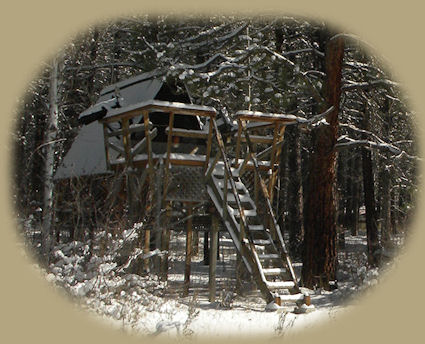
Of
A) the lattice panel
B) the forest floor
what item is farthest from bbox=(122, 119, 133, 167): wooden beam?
the forest floor

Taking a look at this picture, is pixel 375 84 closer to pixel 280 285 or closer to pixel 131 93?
pixel 280 285

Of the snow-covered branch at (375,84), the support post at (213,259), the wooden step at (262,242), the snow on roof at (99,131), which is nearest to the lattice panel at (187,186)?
the support post at (213,259)

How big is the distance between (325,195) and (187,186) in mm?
3345

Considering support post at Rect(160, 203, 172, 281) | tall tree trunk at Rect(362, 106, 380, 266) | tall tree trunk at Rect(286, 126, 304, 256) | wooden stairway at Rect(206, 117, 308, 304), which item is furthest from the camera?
tall tree trunk at Rect(286, 126, 304, 256)

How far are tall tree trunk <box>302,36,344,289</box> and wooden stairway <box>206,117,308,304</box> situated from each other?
1043 millimetres

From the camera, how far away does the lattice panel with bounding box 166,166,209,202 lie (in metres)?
11.6

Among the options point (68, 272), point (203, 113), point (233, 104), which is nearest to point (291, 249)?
point (233, 104)

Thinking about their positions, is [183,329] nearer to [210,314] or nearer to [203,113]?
[210,314]

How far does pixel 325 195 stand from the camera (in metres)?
11.8

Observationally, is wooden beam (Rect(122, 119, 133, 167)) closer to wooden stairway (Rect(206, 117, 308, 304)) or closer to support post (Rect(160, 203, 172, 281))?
support post (Rect(160, 203, 172, 281))

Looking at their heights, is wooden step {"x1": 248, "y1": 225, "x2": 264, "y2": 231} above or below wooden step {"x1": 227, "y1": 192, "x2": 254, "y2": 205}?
below

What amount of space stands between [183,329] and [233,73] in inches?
280

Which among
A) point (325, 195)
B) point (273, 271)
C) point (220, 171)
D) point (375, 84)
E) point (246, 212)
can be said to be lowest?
point (273, 271)

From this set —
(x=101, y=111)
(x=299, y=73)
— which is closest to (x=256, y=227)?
(x=299, y=73)
